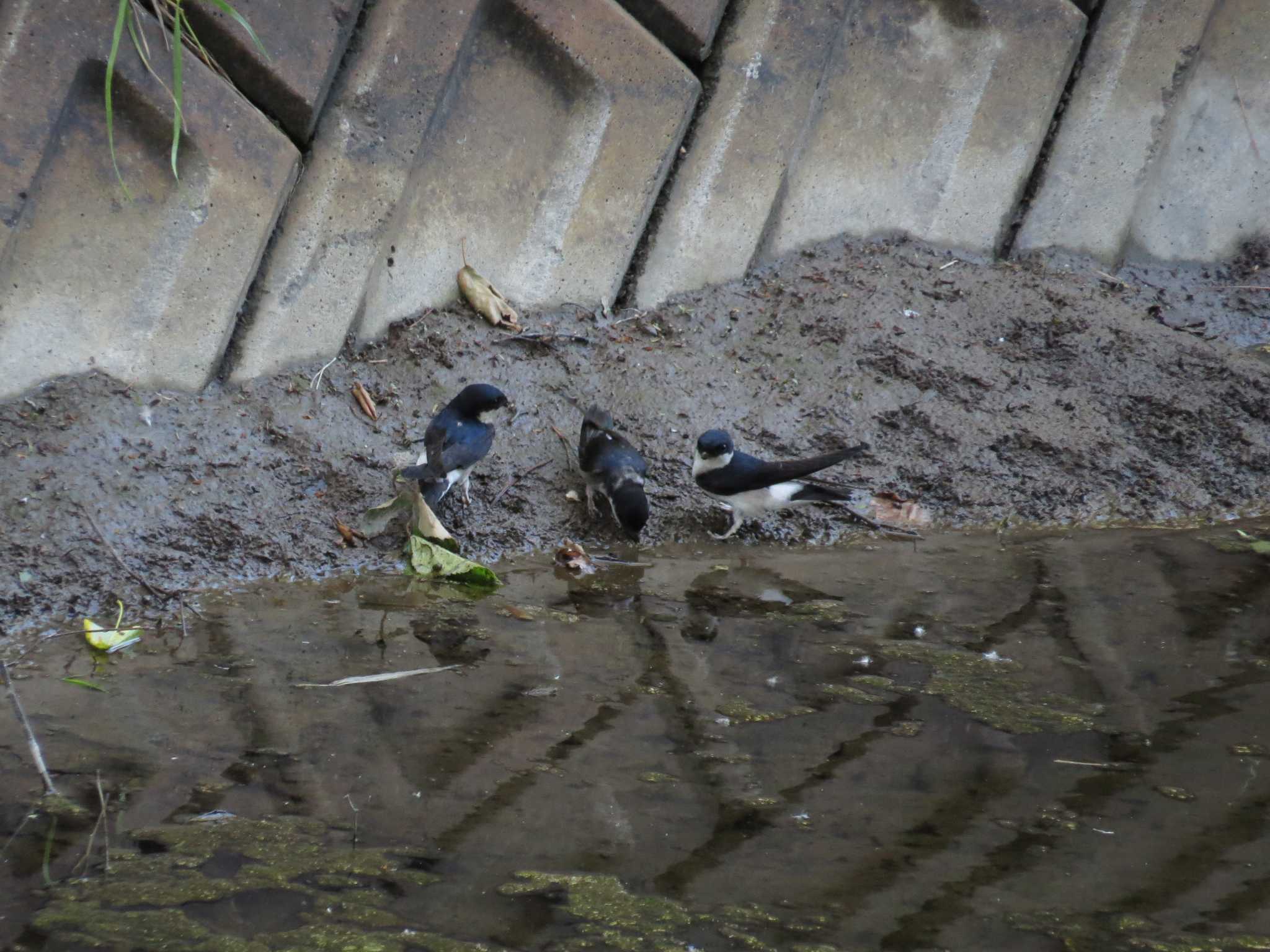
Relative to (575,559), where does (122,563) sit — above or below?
below

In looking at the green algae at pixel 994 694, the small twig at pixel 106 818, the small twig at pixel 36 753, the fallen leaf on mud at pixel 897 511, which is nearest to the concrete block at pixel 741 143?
the fallen leaf on mud at pixel 897 511

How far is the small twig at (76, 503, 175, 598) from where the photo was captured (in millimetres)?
4004

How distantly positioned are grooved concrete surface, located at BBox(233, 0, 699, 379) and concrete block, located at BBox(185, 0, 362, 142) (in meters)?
0.12

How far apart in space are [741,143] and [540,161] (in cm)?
95

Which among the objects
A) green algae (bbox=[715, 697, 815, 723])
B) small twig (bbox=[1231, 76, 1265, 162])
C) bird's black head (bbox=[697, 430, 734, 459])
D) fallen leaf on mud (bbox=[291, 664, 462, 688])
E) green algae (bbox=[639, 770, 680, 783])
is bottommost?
fallen leaf on mud (bbox=[291, 664, 462, 688])

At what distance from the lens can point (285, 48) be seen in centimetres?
460

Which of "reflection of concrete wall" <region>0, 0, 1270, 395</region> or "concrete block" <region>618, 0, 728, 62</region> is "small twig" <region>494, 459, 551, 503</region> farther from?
"concrete block" <region>618, 0, 728, 62</region>

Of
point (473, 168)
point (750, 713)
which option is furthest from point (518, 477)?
point (750, 713)

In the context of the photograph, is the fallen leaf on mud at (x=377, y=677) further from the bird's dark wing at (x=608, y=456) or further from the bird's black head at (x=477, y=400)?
the bird's black head at (x=477, y=400)

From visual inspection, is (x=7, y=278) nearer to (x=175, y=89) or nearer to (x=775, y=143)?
(x=175, y=89)

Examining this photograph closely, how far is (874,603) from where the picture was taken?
14.0ft

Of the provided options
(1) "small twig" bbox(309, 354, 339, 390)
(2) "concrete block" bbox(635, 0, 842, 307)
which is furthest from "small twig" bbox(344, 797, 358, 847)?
(2) "concrete block" bbox(635, 0, 842, 307)

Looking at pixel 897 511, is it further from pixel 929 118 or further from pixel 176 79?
pixel 176 79

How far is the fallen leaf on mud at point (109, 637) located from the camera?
3688 millimetres
